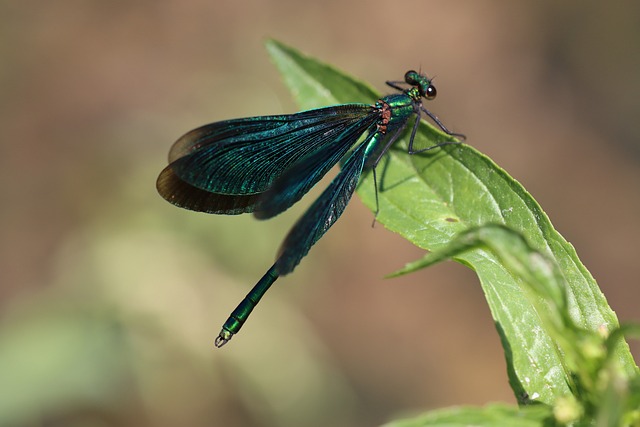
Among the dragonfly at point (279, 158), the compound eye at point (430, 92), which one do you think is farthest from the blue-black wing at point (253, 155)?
the compound eye at point (430, 92)

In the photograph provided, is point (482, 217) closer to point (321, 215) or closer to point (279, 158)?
point (321, 215)

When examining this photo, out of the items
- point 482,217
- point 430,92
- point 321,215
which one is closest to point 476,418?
point 482,217

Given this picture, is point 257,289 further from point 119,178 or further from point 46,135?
point 46,135

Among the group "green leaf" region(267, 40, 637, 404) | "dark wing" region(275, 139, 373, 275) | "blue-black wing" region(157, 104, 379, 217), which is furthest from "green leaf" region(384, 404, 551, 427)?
"blue-black wing" region(157, 104, 379, 217)

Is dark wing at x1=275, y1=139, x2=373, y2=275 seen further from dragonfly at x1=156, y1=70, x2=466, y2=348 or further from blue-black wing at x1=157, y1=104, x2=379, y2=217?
blue-black wing at x1=157, y1=104, x2=379, y2=217

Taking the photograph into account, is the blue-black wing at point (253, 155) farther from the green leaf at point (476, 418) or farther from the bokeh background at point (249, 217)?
the bokeh background at point (249, 217)
